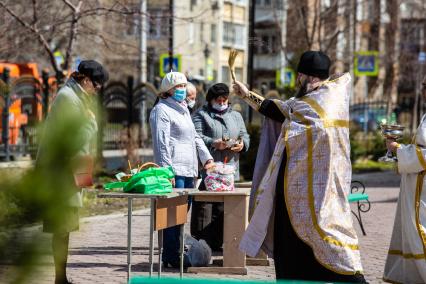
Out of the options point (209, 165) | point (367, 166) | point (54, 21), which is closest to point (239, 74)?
point (367, 166)

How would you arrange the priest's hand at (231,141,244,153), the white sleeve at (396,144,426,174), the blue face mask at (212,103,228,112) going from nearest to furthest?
the white sleeve at (396,144,426,174)
the priest's hand at (231,141,244,153)
the blue face mask at (212,103,228,112)

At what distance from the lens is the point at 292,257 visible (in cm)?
702

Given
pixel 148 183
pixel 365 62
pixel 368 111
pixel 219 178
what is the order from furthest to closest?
1. pixel 368 111
2. pixel 365 62
3. pixel 219 178
4. pixel 148 183

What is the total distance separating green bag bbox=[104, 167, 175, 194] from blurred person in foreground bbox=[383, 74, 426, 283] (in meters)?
1.65

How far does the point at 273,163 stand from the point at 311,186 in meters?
0.30

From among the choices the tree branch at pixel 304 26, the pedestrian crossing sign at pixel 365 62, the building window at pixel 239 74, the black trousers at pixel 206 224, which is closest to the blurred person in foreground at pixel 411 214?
the black trousers at pixel 206 224

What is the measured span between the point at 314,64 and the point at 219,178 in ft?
6.53

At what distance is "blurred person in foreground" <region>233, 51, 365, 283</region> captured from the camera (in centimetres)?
691

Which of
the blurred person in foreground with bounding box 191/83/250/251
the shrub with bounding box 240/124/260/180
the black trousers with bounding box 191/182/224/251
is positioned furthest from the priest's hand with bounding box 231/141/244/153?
the shrub with bounding box 240/124/260/180

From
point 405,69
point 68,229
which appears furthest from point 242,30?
point 68,229

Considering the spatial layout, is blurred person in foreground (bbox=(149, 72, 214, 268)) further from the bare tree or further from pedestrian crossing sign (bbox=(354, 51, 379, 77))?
pedestrian crossing sign (bbox=(354, 51, 379, 77))

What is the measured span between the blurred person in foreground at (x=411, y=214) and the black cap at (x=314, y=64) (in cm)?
111

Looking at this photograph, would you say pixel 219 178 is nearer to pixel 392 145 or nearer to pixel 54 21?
pixel 392 145

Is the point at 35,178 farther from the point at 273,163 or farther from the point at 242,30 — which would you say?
the point at 242,30
